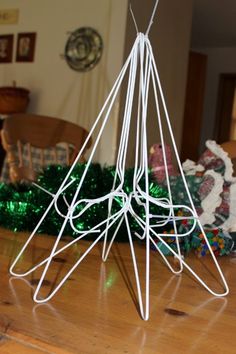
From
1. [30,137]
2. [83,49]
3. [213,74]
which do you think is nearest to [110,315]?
[30,137]

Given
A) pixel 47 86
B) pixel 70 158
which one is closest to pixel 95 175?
pixel 70 158

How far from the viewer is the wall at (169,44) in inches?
112

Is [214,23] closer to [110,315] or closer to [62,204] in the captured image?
[62,204]

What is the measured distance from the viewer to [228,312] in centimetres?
40

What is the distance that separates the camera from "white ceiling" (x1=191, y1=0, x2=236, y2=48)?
13.0ft

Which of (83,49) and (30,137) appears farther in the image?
(83,49)

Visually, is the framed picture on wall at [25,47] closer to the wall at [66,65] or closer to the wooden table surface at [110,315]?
the wall at [66,65]

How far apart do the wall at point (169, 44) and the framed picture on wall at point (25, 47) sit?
71cm

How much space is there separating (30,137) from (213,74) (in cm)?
467

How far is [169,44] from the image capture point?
3.10 m

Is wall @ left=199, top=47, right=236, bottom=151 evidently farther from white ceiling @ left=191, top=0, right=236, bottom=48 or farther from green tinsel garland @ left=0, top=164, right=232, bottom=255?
green tinsel garland @ left=0, top=164, right=232, bottom=255

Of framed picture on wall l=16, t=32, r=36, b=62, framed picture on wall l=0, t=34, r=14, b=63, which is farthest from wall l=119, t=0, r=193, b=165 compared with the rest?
framed picture on wall l=0, t=34, r=14, b=63

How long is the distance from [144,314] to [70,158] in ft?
3.68

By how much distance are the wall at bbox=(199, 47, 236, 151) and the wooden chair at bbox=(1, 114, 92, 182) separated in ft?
14.0
